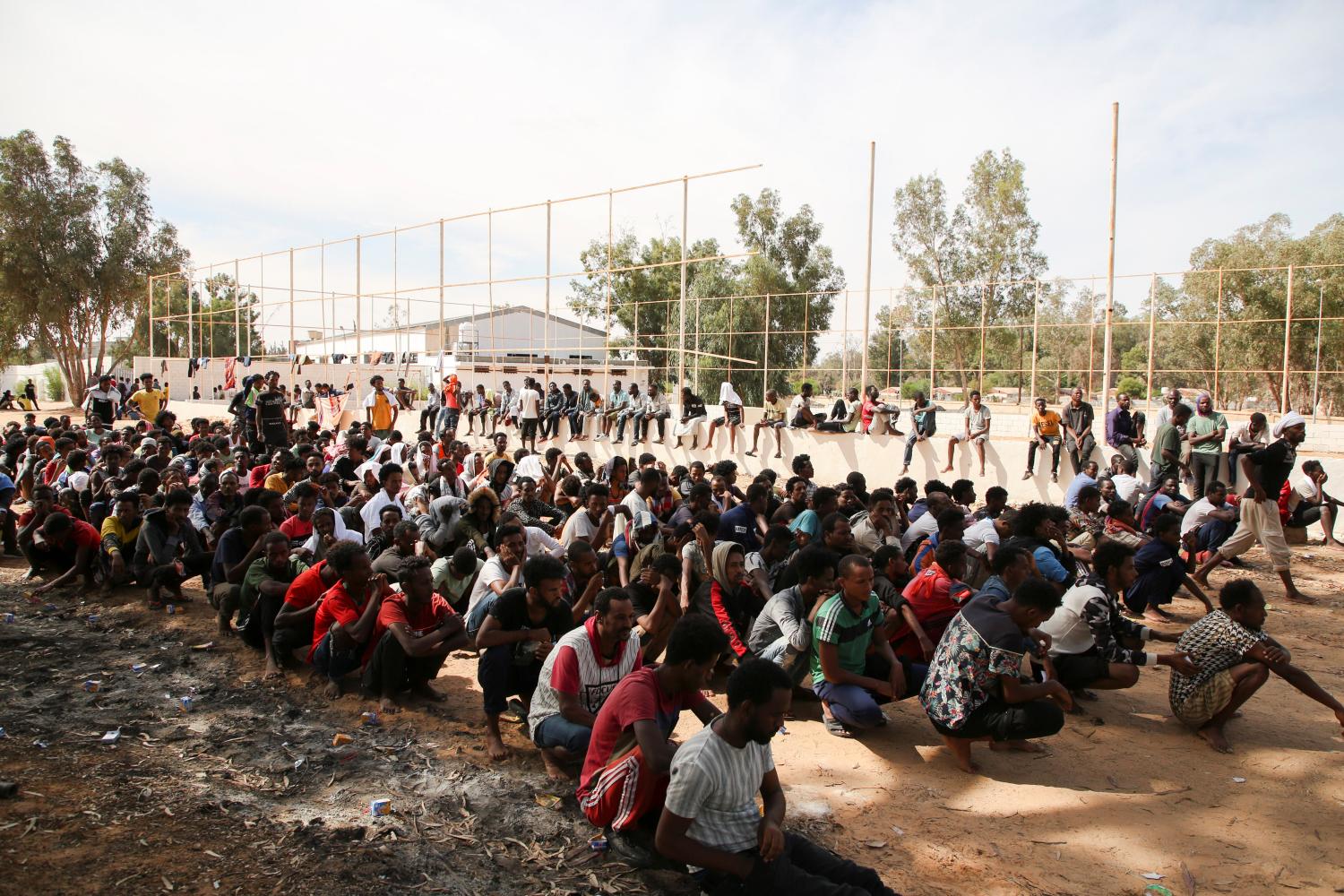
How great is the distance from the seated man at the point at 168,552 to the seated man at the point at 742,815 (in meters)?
6.54

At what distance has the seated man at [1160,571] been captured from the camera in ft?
25.8

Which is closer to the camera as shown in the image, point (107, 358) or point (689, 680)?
point (689, 680)

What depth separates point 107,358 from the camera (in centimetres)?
5438

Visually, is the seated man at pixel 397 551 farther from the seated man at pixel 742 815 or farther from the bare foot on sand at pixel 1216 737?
the bare foot on sand at pixel 1216 737

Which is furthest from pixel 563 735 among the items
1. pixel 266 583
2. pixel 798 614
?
pixel 266 583

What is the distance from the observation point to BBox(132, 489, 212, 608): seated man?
8.02 meters

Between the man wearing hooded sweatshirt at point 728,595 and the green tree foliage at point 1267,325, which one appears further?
the green tree foliage at point 1267,325

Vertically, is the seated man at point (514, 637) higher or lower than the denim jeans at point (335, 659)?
higher

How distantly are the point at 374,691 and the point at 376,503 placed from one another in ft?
10.7

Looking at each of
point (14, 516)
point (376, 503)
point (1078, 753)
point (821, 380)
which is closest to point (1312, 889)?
point (1078, 753)

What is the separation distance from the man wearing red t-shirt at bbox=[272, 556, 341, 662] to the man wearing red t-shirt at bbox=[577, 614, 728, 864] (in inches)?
125

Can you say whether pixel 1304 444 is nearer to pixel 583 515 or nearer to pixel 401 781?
pixel 583 515

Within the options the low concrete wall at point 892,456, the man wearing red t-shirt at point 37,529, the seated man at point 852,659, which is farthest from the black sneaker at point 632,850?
the low concrete wall at point 892,456

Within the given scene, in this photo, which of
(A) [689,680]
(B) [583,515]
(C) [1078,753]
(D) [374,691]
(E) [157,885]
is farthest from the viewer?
(B) [583,515]
